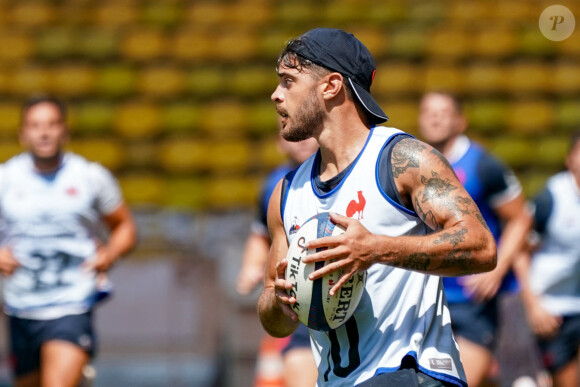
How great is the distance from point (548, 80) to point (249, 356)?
642 cm

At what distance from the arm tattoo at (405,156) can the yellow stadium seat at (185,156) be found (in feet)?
27.4

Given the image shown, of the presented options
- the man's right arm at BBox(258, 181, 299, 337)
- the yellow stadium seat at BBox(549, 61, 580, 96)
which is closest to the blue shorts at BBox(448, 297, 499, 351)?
the man's right arm at BBox(258, 181, 299, 337)

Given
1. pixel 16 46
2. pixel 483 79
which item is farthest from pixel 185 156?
pixel 483 79

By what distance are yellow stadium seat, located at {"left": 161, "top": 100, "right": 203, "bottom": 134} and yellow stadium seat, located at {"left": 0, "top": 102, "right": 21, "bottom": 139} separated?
5.97 ft

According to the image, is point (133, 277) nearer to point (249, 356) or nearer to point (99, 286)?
point (249, 356)

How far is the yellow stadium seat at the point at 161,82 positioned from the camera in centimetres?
1237

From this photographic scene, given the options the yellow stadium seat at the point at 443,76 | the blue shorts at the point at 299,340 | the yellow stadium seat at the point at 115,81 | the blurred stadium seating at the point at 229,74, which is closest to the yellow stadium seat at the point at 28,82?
the blurred stadium seating at the point at 229,74

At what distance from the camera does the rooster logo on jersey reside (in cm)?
334

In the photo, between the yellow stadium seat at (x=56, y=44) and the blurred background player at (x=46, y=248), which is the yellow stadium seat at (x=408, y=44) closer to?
the yellow stadium seat at (x=56, y=44)

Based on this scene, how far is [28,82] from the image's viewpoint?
12.3m

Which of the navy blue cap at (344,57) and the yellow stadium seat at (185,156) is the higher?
the navy blue cap at (344,57)

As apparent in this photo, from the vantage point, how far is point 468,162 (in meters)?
6.11

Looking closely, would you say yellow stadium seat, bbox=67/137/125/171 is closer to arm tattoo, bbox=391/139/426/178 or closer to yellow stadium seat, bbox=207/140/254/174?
yellow stadium seat, bbox=207/140/254/174

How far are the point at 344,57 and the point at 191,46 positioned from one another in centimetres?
953
